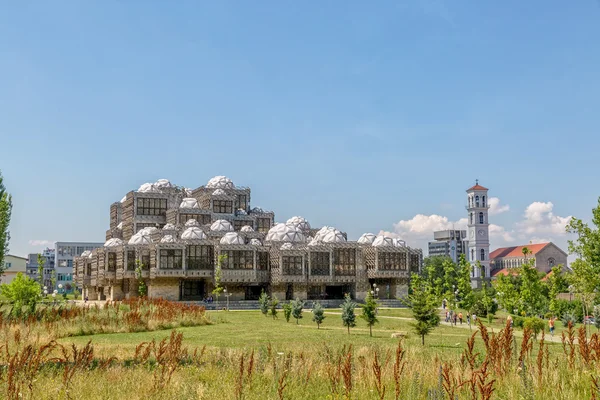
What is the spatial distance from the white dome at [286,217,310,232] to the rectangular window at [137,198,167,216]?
16.4m

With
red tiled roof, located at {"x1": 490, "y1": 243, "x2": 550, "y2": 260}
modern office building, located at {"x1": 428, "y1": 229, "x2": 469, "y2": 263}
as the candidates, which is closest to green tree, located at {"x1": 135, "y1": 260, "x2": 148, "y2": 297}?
red tiled roof, located at {"x1": 490, "y1": 243, "x2": 550, "y2": 260}

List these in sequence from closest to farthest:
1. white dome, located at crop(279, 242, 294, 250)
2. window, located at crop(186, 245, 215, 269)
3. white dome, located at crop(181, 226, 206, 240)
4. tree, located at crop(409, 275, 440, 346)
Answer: tree, located at crop(409, 275, 440, 346), window, located at crop(186, 245, 215, 269), white dome, located at crop(279, 242, 294, 250), white dome, located at crop(181, 226, 206, 240)

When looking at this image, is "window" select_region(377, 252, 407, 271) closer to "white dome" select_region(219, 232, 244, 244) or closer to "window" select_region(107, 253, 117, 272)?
"white dome" select_region(219, 232, 244, 244)

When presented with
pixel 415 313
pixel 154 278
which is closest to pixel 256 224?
pixel 154 278

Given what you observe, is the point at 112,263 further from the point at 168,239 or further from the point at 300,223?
the point at 300,223

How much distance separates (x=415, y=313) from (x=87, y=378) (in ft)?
54.4

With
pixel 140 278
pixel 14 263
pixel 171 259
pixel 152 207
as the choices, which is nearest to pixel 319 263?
pixel 171 259

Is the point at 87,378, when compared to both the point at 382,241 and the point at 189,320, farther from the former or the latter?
the point at 382,241

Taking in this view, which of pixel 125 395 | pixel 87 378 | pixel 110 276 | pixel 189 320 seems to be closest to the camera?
pixel 125 395

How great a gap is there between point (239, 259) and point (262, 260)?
9.07 feet

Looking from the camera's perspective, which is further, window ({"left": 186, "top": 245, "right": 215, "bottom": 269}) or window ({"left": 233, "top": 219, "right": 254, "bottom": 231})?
window ({"left": 233, "top": 219, "right": 254, "bottom": 231})

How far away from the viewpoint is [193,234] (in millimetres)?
61781

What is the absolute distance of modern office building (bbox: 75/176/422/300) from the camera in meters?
60.2

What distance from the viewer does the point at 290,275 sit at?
60.5m
